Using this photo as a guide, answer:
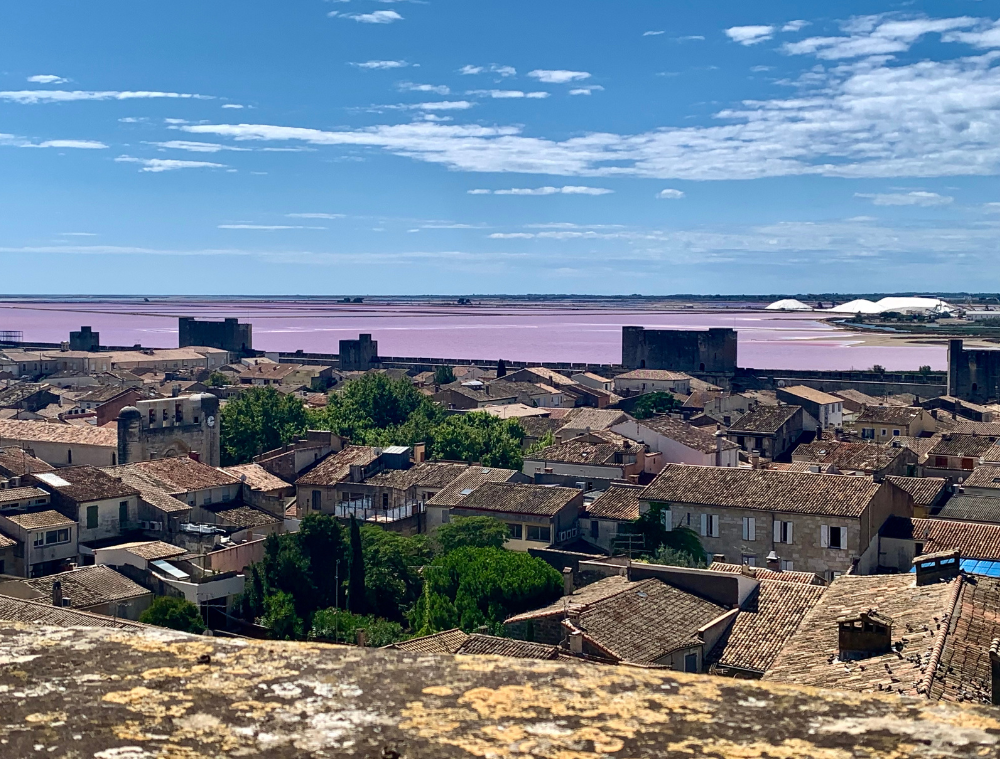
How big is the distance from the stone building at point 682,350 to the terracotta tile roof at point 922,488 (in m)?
42.9

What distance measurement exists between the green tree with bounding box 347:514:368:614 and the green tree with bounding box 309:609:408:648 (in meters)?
0.80

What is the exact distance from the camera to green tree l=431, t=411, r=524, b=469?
33.8m

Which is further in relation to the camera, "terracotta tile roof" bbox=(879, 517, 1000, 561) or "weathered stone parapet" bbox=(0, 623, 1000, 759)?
"terracotta tile roof" bbox=(879, 517, 1000, 561)

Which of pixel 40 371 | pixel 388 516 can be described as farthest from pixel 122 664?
pixel 40 371

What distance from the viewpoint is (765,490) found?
2288 centimetres

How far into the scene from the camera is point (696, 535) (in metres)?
23.0

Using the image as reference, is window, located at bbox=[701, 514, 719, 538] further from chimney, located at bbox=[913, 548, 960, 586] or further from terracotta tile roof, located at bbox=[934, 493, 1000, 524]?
chimney, located at bbox=[913, 548, 960, 586]

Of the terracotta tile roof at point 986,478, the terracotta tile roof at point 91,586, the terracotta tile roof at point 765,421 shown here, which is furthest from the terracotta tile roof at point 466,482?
the terracotta tile roof at point 765,421

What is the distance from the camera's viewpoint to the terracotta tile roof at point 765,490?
21688mm

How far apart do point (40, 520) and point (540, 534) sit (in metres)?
10.1

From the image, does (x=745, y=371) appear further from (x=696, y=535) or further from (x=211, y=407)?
(x=696, y=535)

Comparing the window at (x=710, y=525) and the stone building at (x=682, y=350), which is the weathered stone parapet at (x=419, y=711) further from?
the stone building at (x=682, y=350)

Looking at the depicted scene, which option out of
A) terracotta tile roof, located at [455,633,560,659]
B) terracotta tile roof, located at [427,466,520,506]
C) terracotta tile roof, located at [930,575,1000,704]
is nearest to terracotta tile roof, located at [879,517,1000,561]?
terracotta tile roof, located at [930,575,1000,704]

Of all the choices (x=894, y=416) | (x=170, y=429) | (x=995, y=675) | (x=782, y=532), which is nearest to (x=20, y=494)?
(x=170, y=429)
